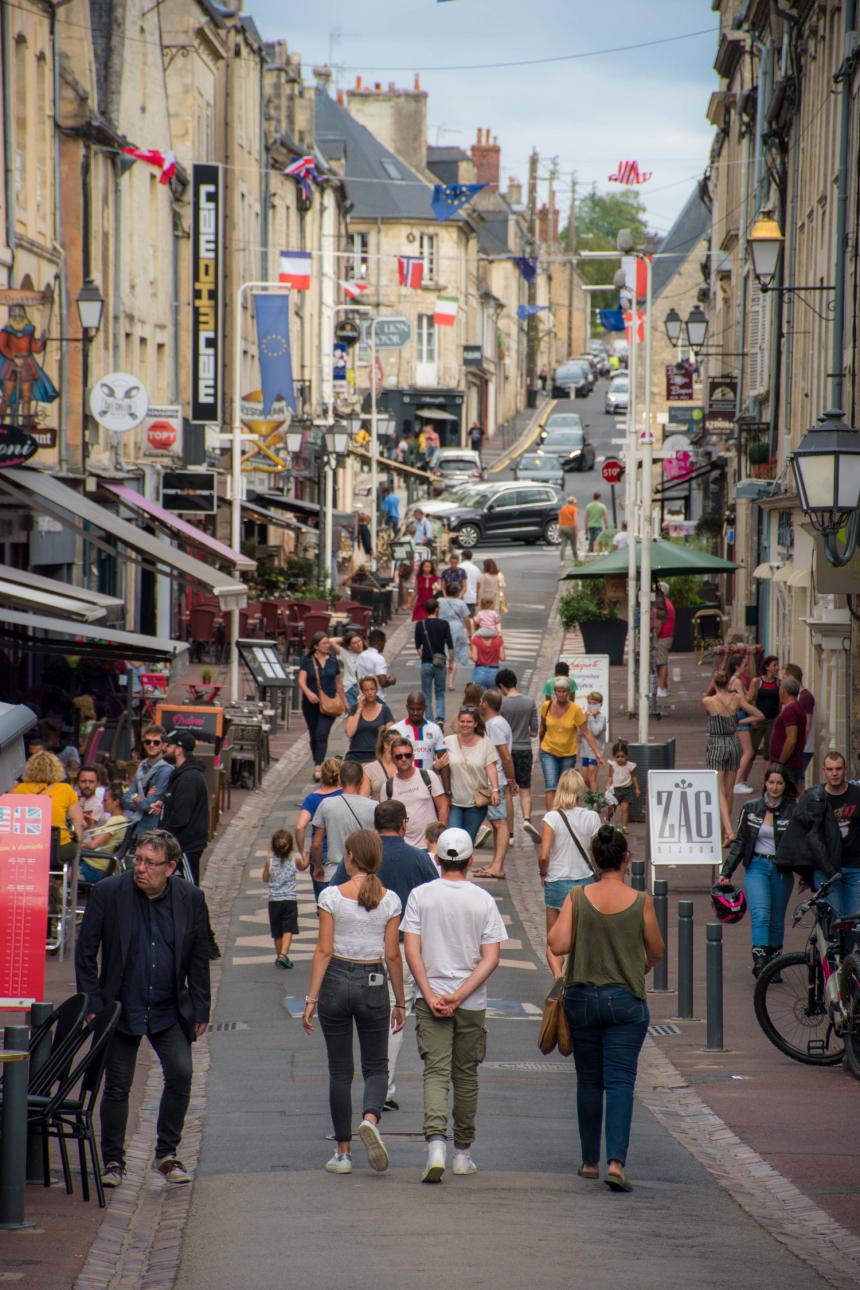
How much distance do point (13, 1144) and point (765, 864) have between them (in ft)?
23.2

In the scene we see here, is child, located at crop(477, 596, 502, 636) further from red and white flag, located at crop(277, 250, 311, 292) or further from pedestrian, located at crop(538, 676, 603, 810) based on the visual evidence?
red and white flag, located at crop(277, 250, 311, 292)

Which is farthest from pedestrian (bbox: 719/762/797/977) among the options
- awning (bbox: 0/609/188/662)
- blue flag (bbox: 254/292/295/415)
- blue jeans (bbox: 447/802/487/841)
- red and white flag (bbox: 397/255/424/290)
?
red and white flag (bbox: 397/255/424/290)

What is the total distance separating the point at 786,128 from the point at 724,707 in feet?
45.7

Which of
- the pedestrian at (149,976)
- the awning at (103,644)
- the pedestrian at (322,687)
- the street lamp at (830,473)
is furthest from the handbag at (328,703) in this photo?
the pedestrian at (149,976)

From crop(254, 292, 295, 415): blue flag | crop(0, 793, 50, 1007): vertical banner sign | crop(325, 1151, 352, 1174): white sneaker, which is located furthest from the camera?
crop(254, 292, 295, 415): blue flag

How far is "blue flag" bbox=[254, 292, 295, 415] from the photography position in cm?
4075

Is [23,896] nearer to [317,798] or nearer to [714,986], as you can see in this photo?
[714,986]

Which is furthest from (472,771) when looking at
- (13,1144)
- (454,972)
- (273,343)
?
(273,343)

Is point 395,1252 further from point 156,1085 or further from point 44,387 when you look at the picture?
point 44,387

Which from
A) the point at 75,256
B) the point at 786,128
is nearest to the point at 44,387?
the point at 75,256

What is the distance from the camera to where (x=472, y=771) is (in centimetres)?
1639

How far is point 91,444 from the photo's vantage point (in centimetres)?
3206

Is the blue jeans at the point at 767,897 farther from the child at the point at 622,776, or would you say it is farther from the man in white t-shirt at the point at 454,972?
the child at the point at 622,776

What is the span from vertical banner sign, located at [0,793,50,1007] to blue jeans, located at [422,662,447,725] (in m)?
15.1
